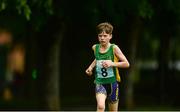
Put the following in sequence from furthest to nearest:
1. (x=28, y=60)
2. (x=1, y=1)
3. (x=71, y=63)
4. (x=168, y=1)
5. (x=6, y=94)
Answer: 1. (x=6, y=94)
2. (x=71, y=63)
3. (x=28, y=60)
4. (x=168, y=1)
5. (x=1, y=1)

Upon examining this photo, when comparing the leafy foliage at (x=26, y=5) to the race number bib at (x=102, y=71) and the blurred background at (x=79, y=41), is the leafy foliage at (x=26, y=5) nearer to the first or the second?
the blurred background at (x=79, y=41)

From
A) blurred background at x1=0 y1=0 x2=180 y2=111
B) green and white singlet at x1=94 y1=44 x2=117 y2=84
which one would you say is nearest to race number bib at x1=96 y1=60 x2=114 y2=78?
green and white singlet at x1=94 y1=44 x2=117 y2=84

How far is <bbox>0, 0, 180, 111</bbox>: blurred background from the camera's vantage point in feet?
76.5

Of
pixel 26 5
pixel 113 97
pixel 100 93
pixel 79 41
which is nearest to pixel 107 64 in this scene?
pixel 100 93

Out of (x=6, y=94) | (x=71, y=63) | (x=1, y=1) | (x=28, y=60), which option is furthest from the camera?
(x=6, y=94)

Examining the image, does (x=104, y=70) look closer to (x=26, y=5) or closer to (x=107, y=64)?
(x=107, y=64)

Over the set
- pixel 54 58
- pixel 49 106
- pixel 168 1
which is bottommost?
pixel 49 106

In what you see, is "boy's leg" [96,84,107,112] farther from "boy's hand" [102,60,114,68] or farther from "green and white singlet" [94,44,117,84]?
"boy's hand" [102,60,114,68]

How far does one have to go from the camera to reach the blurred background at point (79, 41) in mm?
23328

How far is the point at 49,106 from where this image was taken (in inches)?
984

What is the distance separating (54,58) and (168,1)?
4012 millimetres

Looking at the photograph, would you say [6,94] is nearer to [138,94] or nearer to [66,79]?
[66,79]

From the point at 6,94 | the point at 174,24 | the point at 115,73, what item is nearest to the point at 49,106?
the point at 174,24

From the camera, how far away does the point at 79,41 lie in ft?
104
